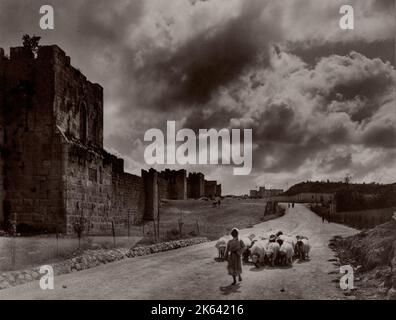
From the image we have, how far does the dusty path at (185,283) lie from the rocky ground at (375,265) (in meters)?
0.71

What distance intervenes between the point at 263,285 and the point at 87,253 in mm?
7478

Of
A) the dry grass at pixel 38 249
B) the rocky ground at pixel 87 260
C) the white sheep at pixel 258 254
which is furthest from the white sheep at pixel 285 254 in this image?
the dry grass at pixel 38 249

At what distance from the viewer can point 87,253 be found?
16594mm

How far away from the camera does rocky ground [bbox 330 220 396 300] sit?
34.9 feet

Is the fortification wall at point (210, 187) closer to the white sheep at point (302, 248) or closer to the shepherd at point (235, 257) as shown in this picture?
the white sheep at point (302, 248)

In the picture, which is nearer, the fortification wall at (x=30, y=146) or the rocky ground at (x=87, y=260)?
the rocky ground at (x=87, y=260)

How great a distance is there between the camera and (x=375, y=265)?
13.3 m

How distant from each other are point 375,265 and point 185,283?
5.66 meters

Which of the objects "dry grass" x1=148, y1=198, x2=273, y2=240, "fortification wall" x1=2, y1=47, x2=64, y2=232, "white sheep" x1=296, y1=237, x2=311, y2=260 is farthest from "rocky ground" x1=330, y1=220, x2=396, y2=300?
"dry grass" x1=148, y1=198, x2=273, y2=240

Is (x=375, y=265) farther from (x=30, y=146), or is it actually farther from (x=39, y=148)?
(x=30, y=146)

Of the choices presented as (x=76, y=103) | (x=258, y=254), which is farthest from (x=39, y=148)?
(x=258, y=254)

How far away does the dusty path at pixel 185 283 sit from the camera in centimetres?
1065

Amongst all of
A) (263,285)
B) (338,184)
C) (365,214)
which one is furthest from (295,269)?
(338,184)
